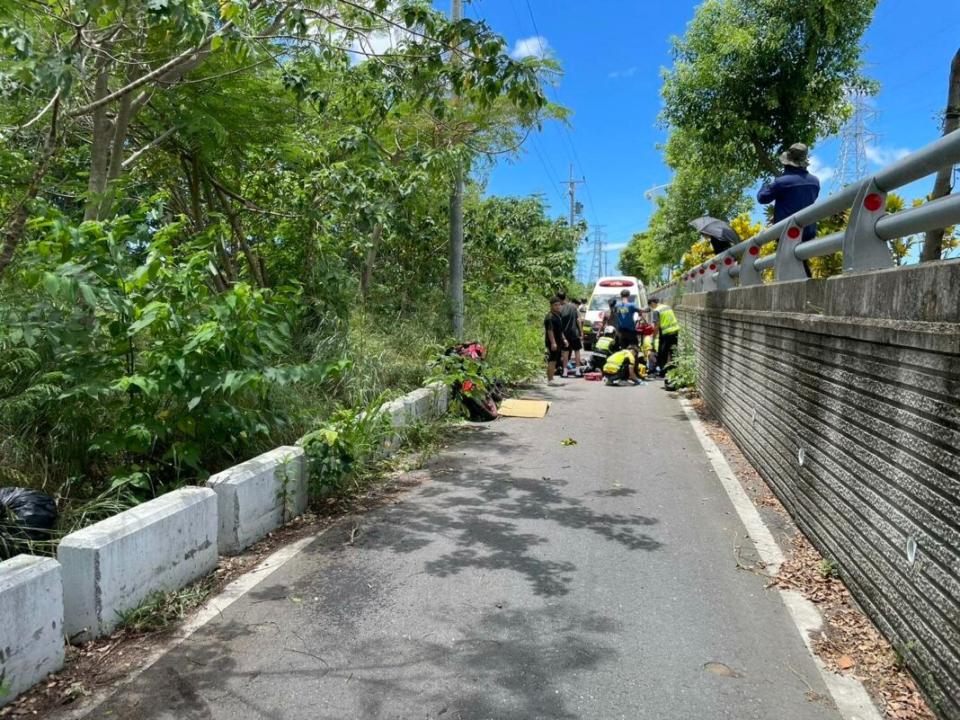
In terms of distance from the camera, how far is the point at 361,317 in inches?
396

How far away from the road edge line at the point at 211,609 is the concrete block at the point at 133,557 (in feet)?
0.72

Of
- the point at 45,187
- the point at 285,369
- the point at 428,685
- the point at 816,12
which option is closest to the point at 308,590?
the point at 428,685

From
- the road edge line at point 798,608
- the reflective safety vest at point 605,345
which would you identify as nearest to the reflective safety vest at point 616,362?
the reflective safety vest at point 605,345

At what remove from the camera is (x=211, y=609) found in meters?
3.89

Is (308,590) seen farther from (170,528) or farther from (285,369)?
(285,369)

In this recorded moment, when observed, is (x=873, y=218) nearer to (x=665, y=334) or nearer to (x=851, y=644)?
(x=851, y=644)

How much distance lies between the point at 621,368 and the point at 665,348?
64.9 inches

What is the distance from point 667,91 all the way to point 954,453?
34.8 ft

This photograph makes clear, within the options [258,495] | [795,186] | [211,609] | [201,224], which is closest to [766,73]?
[795,186]

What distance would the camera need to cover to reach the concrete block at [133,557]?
3.36 meters

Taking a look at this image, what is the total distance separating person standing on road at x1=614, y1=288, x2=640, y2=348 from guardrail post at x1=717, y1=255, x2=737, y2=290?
4146 mm

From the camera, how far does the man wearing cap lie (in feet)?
26.1

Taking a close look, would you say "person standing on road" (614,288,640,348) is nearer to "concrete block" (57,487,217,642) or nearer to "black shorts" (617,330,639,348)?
"black shorts" (617,330,639,348)

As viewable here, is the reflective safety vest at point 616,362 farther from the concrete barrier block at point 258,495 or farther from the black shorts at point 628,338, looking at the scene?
the concrete barrier block at point 258,495
